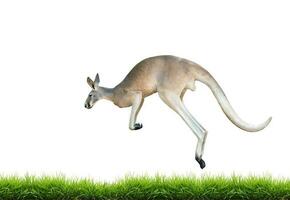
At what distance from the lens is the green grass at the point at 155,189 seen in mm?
5156

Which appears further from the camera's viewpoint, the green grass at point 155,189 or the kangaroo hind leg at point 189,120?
the kangaroo hind leg at point 189,120

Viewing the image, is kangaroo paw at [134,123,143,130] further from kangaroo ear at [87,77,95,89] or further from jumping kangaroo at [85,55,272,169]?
kangaroo ear at [87,77,95,89]

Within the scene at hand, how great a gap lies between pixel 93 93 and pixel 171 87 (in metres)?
0.60

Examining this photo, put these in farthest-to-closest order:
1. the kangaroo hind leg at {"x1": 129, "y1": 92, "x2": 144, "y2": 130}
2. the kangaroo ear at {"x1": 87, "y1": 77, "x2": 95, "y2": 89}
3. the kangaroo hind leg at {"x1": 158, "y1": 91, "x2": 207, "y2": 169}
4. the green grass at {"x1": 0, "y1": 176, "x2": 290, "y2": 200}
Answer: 1. the kangaroo ear at {"x1": 87, "y1": 77, "x2": 95, "y2": 89}
2. the kangaroo hind leg at {"x1": 129, "y1": 92, "x2": 144, "y2": 130}
3. the kangaroo hind leg at {"x1": 158, "y1": 91, "x2": 207, "y2": 169}
4. the green grass at {"x1": 0, "y1": 176, "x2": 290, "y2": 200}

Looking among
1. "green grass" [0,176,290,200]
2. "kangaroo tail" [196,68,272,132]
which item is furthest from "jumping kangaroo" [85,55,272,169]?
"green grass" [0,176,290,200]

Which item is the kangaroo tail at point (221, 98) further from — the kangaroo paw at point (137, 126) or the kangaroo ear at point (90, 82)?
the kangaroo ear at point (90, 82)

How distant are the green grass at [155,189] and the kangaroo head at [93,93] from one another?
610 mm

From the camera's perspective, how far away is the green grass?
516 centimetres

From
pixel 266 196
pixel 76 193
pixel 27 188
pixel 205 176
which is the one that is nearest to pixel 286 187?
pixel 266 196

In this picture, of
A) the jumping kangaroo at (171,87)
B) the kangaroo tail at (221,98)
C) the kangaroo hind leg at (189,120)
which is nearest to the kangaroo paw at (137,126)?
the jumping kangaroo at (171,87)

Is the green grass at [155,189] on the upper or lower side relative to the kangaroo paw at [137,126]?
lower

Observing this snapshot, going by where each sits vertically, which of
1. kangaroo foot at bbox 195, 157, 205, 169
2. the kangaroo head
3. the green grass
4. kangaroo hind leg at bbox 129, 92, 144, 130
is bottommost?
the green grass

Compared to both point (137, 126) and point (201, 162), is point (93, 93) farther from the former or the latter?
point (201, 162)

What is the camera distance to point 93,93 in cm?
562
